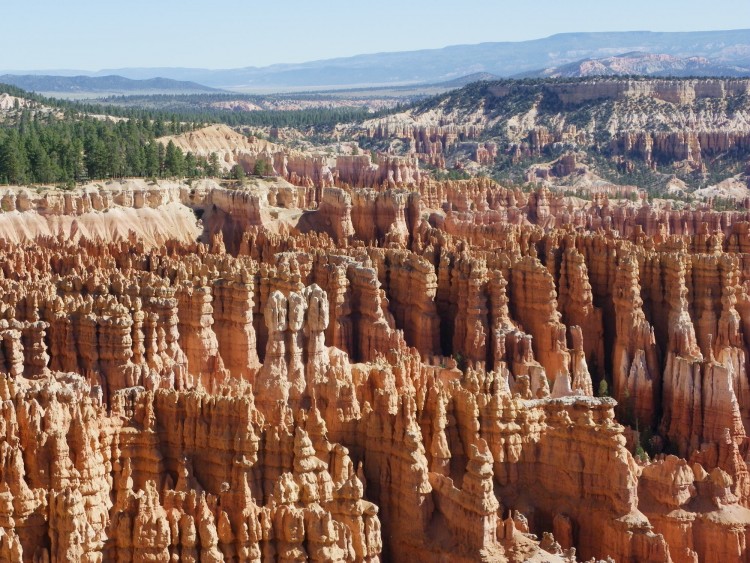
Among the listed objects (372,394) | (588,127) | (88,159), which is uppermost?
(88,159)

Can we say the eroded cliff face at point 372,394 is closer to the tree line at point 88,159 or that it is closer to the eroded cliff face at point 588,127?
the tree line at point 88,159

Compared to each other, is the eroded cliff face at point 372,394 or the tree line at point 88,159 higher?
the tree line at point 88,159

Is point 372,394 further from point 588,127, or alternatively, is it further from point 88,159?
point 588,127

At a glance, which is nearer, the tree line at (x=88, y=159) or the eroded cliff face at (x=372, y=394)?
the eroded cliff face at (x=372, y=394)

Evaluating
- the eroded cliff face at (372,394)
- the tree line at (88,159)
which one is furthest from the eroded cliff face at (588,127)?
A: the eroded cliff face at (372,394)

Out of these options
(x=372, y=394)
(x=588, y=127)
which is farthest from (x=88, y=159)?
(x=588, y=127)

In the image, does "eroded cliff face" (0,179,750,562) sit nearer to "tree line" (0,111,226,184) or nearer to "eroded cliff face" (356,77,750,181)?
"tree line" (0,111,226,184)

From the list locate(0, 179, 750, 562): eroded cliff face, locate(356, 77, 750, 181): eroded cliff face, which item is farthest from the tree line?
locate(356, 77, 750, 181): eroded cliff face

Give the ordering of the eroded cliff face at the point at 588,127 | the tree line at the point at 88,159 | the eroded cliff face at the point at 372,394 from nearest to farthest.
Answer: the eroded cliff face at the point at 372,394 → the tree line at the point at 88,159 → the eroded cliff face at the point at 588,127

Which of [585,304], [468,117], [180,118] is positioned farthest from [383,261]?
[468,117]
